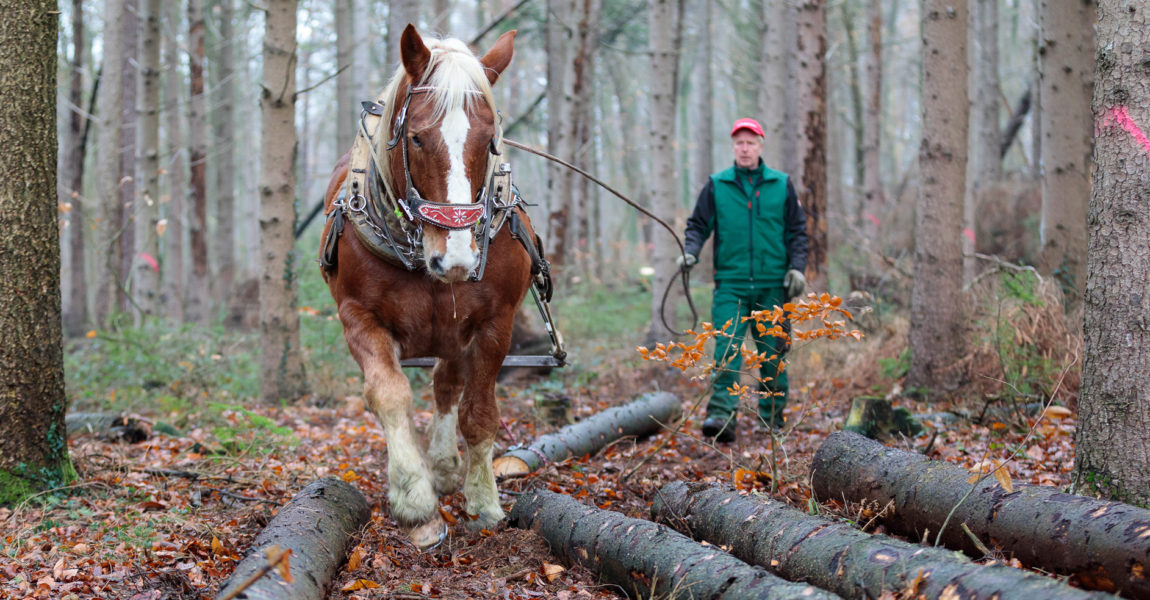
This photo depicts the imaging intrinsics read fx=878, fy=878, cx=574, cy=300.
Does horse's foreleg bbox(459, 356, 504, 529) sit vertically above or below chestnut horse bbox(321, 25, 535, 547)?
below

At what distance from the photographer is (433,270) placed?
363 centimetres

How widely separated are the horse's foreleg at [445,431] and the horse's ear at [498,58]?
1.75 meters

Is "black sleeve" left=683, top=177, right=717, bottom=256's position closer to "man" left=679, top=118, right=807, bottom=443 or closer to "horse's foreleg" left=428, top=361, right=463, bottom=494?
"man" left=679, top=118, right=807, bottom=443

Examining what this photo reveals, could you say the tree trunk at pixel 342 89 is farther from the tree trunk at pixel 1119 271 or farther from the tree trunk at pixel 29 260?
the tree trunk at pixel 1119 271

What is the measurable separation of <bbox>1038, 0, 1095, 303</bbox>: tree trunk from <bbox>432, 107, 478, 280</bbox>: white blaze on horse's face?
648 cm

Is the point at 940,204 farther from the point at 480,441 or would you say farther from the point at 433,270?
the point at 433,270

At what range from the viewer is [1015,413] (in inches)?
231

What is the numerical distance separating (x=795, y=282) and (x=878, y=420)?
1.21 m

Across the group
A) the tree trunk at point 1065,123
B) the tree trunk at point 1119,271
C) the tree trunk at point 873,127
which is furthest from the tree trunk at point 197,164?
the tree trunk at point 1119,271

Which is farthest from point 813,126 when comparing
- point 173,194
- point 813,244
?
point 173,194

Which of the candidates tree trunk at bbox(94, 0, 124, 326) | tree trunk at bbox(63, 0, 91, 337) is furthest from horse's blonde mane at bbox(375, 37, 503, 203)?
tree trunk at bbox(63, 0, 91, 337)

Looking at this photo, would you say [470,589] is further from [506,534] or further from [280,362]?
[280,362]

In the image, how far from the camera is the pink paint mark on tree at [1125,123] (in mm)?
3510

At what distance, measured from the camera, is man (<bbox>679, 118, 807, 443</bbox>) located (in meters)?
6.45
